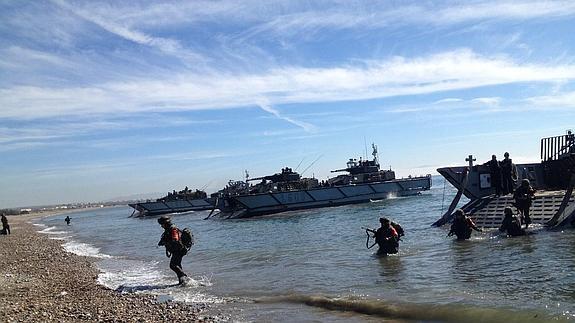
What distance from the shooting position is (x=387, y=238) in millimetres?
15586

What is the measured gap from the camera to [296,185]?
1991 inches

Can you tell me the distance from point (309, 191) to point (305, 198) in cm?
80

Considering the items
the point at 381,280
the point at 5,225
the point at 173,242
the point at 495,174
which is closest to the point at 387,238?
the point at 381,280

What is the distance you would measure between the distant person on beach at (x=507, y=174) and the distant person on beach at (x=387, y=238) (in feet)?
26.7

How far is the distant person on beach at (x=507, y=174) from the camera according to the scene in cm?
2147

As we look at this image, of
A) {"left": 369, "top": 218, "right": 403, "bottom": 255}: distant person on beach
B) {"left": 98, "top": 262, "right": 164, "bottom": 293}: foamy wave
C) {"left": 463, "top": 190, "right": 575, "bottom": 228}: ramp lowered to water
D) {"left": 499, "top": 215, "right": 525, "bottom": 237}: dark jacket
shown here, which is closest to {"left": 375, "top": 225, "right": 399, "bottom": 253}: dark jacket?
{"left": 369, "top": 218, "right": 403, "bottom": 255}: distant person on beach

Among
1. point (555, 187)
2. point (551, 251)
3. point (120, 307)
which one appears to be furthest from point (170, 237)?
point (555, 187)

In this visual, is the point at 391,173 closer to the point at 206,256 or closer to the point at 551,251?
the point at 206,256

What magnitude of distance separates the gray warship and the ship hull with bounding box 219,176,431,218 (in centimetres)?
1562

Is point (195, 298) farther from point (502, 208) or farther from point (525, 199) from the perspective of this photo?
point (502, 208)

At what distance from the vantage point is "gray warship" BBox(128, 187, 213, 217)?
216 ft

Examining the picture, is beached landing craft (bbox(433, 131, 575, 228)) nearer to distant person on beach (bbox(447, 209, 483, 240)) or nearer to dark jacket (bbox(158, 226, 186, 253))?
A: distant person on beach (bbox(447, 209, 483, 240))

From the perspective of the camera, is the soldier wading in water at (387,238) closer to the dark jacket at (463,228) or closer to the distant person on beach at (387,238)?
the distant person on beach at (387,238)

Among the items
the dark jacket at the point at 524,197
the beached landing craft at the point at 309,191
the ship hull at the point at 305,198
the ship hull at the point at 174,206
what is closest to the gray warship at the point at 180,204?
the ship hull at the point at 174,206
